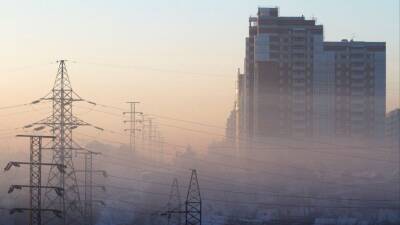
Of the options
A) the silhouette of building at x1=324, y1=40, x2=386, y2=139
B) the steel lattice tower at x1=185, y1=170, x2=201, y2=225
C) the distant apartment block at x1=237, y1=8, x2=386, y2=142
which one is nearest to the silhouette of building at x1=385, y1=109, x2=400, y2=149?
the silhouette of building at x1=324, y1=40, x2=386, y2=139

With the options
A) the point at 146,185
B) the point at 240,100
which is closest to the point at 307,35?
the point at 240,100

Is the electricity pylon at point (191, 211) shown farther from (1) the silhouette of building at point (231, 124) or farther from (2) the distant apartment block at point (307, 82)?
(1) the silhouette of building at point (231, 124)

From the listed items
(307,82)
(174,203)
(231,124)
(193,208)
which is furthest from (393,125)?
(193,208)

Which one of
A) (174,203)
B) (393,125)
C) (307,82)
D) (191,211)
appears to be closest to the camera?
(191,211)

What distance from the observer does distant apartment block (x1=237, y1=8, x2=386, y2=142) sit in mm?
42500

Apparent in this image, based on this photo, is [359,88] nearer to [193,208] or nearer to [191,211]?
[193,208]

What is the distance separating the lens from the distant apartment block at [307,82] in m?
42.5

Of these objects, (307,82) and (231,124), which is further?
(231,124)

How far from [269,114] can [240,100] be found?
458cm

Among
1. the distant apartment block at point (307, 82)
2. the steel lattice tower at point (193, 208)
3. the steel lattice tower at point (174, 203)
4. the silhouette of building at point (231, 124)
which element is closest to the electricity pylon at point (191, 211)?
the steel lattice tower at point (193, 208)

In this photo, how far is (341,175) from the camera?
128ft

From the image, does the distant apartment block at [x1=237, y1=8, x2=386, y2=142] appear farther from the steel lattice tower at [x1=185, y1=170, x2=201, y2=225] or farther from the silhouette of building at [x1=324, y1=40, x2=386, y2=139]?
the steel lattice tower at [x1=185, y1=170, x2=201, y2=225]

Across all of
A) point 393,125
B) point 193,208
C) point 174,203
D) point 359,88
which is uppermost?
point 359,88

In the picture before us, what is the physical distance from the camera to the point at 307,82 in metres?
44.3
